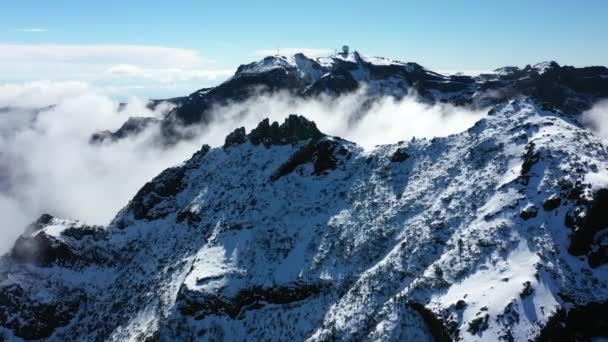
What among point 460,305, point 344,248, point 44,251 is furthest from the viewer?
point 44,251

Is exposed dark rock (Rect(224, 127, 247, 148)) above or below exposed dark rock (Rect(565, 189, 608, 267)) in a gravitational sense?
below

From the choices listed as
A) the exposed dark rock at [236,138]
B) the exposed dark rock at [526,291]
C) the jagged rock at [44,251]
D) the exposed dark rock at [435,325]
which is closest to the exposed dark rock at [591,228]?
the exposed dark rock at [526,291]

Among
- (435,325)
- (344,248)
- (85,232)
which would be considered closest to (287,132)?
(344,248)

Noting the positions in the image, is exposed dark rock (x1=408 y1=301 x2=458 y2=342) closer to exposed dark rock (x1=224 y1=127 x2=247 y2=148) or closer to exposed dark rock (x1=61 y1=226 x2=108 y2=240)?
exposed dark rock (x1=224 y1=127 x2=247 y2=148)

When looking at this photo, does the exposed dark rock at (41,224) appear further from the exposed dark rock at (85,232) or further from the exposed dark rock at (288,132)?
the exposed dark rock at (288,132)

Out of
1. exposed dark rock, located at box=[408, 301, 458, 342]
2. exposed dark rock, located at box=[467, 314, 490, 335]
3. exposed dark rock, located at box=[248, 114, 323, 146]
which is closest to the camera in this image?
exposed dark rock, located at box=[467, 314, 490, 335]

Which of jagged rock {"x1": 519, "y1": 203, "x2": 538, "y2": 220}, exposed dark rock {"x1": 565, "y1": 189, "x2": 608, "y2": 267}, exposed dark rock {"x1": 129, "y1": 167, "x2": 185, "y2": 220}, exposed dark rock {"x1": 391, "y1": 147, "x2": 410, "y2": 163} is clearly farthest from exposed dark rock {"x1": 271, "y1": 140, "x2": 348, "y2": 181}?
exposed dark rock {"x1": 565, "y1": 189, "x2": 608, "y2": 267}

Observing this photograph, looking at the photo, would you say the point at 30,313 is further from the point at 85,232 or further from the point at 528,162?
the point at 528,162
